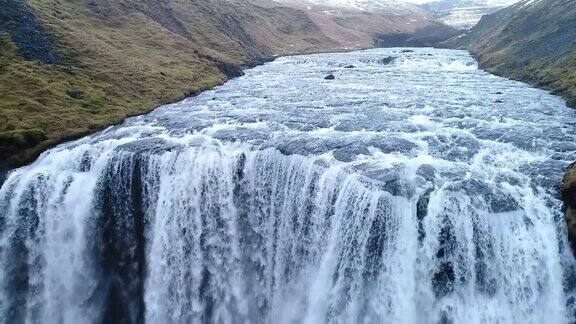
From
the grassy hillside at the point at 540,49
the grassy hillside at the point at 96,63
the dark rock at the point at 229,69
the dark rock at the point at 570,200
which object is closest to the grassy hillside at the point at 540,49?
the grassy hillside at the point at 540,49

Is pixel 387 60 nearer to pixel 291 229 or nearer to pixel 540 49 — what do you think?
pixel 540 49

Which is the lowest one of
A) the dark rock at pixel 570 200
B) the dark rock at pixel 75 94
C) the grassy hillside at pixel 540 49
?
the grassy hillside at pixel 540 49

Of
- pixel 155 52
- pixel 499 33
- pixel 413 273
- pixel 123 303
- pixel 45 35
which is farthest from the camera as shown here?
pixel 499 33

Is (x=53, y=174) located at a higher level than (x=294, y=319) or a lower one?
higher

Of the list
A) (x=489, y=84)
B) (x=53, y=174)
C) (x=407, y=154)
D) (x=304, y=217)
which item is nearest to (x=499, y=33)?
(x=489, y=84)

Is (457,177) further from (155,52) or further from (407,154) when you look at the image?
(155,52)

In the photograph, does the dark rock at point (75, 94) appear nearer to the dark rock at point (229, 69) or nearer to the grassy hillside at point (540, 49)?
the dark rock at point (229, 69)

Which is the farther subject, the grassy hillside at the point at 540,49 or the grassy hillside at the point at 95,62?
the grassy hillside at the point at 540,49

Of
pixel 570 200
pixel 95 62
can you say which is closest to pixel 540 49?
pixel 570 200

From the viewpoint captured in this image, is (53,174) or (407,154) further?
→ (407,154)
